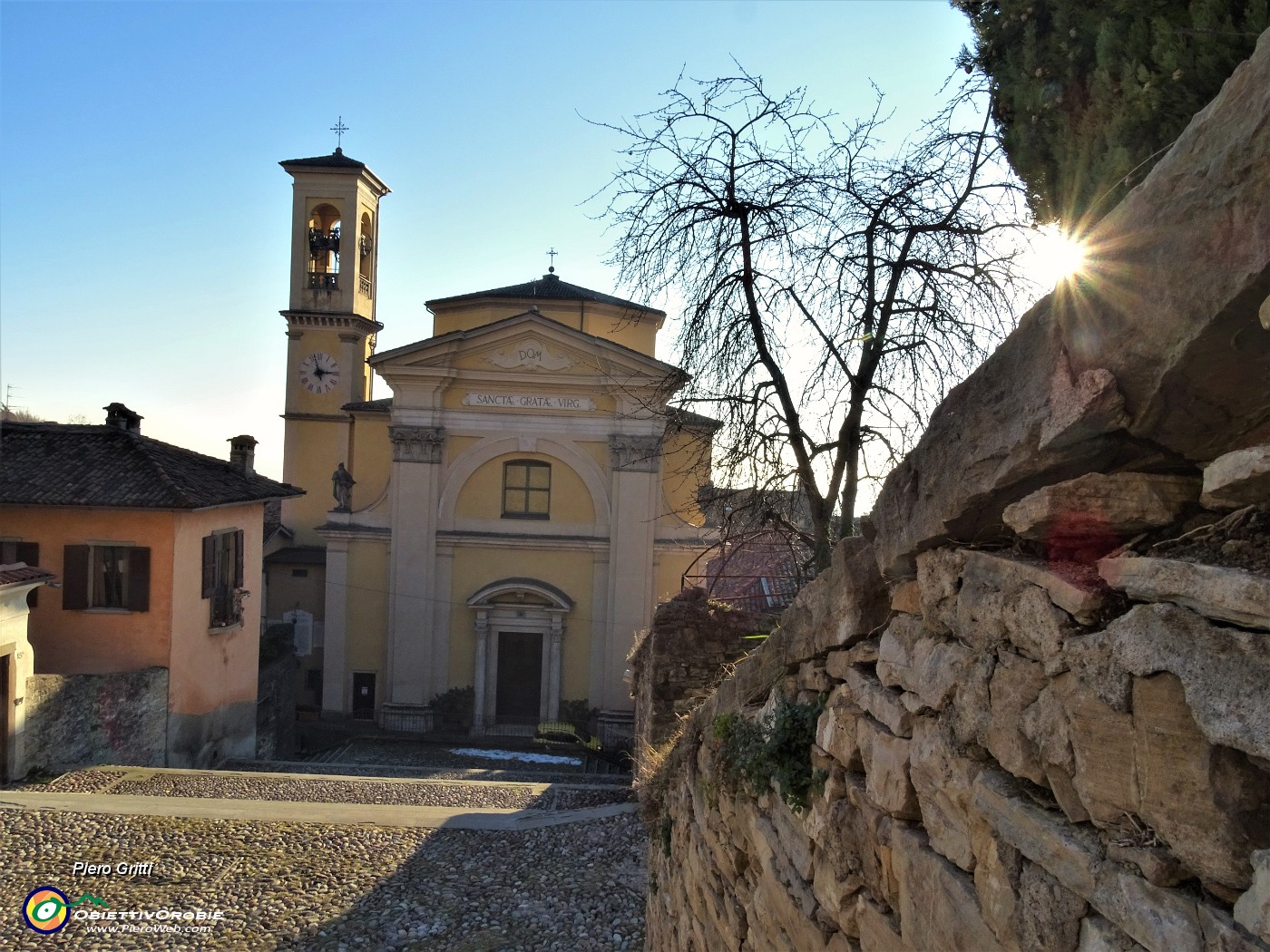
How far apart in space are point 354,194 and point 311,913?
2296 centimetres

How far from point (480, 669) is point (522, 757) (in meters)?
3.31

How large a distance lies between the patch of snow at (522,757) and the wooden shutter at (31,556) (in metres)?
8.32

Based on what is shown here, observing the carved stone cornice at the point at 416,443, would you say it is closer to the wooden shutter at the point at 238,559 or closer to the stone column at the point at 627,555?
the stone column at the point at 627,555

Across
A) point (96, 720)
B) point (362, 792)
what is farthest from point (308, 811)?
point (96, 720)

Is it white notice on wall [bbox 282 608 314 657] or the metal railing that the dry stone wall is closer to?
white notice on wall [bbox 282 608 314 657]

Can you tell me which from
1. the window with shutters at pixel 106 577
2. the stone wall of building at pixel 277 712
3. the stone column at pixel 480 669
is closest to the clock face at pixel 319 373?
the stone wall of building at pixel 277 712

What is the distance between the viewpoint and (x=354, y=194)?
26.8 metres

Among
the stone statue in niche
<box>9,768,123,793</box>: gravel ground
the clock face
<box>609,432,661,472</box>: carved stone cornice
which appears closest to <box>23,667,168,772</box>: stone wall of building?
<box>9,768,123,793</box>: gravel ground

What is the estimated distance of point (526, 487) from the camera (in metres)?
22.2

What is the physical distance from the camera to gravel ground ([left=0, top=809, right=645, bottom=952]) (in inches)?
A: 294

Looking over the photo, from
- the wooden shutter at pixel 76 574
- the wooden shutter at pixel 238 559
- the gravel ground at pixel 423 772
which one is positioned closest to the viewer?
Result: the wooden shutter at pixel 76 574

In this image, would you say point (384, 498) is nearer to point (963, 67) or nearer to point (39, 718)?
point (39, 718)

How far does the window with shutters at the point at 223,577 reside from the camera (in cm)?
1591

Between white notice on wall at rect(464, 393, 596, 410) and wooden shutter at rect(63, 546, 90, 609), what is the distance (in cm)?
934
